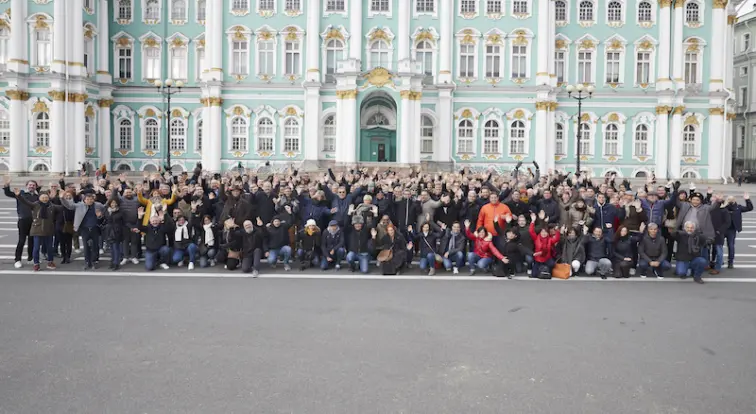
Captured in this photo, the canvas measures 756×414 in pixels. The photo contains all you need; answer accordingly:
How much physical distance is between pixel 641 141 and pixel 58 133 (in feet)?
135

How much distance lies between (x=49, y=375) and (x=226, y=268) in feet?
22.5

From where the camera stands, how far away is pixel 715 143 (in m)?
46.9

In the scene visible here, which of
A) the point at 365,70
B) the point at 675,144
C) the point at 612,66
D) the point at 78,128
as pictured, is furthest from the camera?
the point at 612,66

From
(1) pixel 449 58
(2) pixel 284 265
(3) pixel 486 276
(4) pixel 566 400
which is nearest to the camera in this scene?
(4) pixel 566 400

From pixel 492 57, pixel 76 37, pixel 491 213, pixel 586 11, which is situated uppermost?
pixel 586 11

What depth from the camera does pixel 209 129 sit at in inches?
1801

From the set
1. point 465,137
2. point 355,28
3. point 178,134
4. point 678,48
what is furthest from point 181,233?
point 678,48

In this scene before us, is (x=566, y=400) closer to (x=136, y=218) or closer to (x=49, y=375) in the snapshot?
(x=49, y=375)

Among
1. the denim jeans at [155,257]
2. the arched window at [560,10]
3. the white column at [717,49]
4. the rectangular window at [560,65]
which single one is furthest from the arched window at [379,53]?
the denim jeans at [155,257]

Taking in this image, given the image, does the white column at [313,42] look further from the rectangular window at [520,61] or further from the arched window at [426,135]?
the rectangular window at [520,61]

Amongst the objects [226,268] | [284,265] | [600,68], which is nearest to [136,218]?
[226,268]

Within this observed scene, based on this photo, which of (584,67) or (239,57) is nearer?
(239,57)

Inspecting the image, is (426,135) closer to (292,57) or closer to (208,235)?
(292,57)

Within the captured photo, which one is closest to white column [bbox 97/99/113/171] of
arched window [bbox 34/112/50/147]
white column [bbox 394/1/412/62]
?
arched window [bbox 34/112/50/147]
